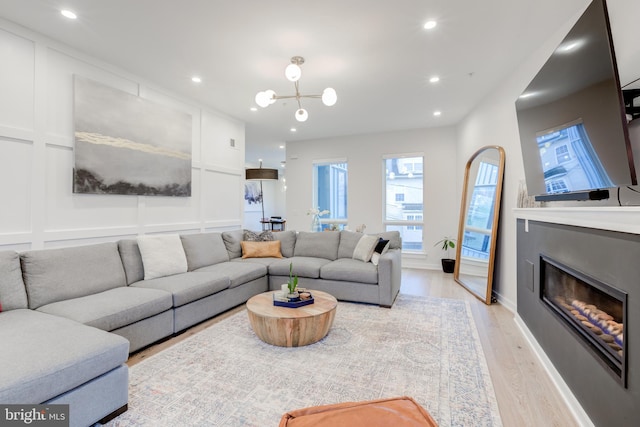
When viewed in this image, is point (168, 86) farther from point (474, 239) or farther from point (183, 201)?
point (474, 239)

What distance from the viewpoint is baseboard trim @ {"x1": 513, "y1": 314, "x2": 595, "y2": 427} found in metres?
1.67

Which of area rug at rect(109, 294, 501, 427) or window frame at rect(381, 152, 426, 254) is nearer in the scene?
area rug at rect(109, 294, 501, 427)

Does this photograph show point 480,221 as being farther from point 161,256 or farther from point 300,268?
point 161,256

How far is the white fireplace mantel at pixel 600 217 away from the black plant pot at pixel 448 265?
321cm

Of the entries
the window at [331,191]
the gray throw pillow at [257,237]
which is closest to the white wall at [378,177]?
the window at [331,191]

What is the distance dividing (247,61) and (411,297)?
3550 millimetres

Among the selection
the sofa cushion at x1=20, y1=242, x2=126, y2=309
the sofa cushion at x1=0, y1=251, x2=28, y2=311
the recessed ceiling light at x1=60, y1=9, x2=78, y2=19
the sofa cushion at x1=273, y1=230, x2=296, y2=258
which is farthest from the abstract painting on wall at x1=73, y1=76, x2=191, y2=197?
the sofa cushion at x1=273, y1=230, x2=296, y2=258

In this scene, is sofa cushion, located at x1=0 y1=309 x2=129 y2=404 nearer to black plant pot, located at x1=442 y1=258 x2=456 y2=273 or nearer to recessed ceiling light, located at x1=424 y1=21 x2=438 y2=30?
recessed ceiling light, located at x1=424 y1=21 x2=438 y2=30

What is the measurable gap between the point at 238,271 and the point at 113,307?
4.76 feet

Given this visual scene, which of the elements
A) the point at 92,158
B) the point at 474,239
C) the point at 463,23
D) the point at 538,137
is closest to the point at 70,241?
the point at 92,158

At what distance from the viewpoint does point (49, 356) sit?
1501 millimetres

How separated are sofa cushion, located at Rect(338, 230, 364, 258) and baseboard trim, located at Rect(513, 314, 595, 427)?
2.20 m

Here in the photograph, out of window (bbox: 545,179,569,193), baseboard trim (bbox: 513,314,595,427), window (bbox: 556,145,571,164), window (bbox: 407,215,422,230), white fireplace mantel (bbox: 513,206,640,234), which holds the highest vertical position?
window (bbox: 556,145,571,164)

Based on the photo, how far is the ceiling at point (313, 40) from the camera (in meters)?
2.41
